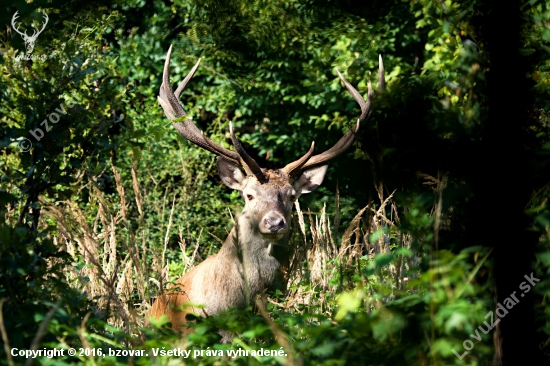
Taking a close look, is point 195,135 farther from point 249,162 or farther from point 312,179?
point 312,179

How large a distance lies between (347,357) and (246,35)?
27.3ft

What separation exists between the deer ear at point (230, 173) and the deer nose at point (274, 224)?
74 cm

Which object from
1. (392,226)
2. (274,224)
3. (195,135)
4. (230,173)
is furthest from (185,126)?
(392,226)

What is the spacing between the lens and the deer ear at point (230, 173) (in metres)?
6.73

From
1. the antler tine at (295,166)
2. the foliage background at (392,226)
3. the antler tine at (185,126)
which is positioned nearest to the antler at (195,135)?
the antler tine at (185,126)

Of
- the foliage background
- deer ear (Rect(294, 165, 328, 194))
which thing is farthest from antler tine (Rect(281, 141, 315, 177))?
the foliage background

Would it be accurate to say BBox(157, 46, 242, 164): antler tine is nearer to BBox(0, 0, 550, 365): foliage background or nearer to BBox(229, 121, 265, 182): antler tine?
BBox(229, 121, 265, 182): antler tine

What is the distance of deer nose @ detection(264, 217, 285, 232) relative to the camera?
6.00m

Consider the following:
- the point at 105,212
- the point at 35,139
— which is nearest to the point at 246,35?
the point at 105,212

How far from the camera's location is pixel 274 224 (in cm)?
601

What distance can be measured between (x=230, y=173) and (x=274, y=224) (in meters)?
0.89

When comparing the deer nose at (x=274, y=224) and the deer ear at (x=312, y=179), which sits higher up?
the deer ear at (x=312, y=179)

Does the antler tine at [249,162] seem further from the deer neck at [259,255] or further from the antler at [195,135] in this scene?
the deer neck at [259,255]

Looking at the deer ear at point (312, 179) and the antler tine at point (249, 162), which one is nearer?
the antler tine at point (249, 162)
